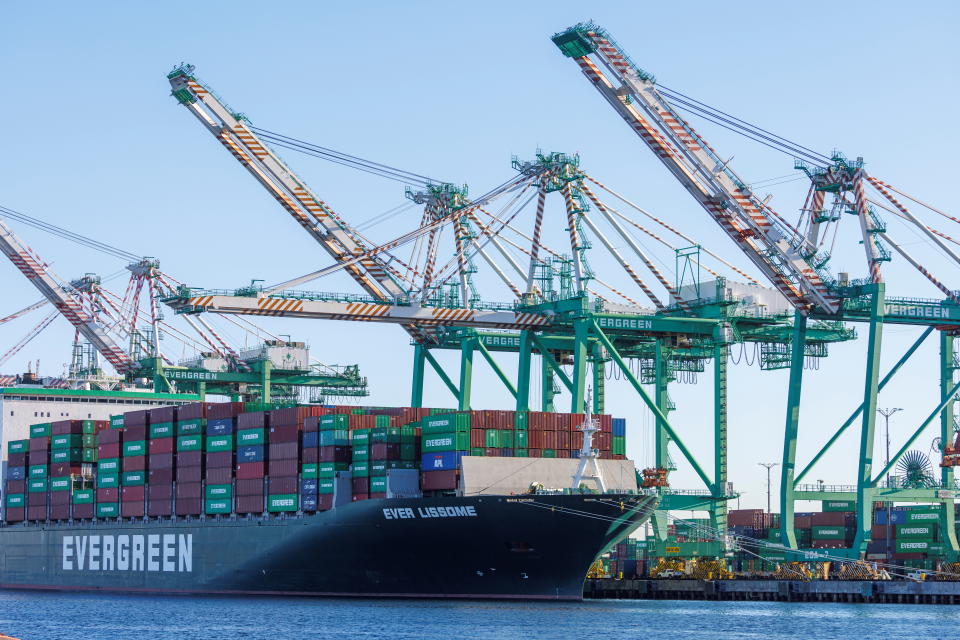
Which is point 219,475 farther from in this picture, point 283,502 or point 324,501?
point 324,501

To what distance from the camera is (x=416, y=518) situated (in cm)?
5625

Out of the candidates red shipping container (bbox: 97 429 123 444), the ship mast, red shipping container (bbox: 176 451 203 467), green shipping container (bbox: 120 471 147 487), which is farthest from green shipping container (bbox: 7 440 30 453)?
the ship mast

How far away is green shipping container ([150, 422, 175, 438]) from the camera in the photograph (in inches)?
2581

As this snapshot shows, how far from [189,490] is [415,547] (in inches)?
480

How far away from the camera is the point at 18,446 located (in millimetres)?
74375

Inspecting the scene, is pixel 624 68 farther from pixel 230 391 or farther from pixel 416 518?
pixel 230 391

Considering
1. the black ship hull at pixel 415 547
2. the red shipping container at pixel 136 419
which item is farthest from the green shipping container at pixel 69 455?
the black ship hull at pixel 415 547

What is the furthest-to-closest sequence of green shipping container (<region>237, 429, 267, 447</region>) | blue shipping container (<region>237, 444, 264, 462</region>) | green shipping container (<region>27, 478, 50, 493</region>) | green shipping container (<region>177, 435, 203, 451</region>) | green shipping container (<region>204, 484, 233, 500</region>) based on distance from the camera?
green shipping container (<region>27, 478, 50, 493</region>), green shipping container (<region>177, 435, 203, 451</region>), green shipping container (<region>204, 484, 233, 500</region>), blue shipping container (<region>237, 444, 264, 462</region>), green shipping container (<region>237, 429, 267, 447</region>)

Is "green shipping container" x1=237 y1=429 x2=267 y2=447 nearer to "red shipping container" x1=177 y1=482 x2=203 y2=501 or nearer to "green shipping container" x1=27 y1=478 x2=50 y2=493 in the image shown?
"red shipping container" x1=177 y1=482 x2=203 y2=501

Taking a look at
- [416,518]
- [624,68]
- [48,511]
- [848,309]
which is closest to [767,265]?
[848,309]

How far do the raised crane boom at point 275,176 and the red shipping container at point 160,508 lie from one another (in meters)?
12.2

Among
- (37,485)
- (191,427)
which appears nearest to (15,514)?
(37,485)

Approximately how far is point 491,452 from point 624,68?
18.2m

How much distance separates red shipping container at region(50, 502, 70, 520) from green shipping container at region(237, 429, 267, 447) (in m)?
12.5
